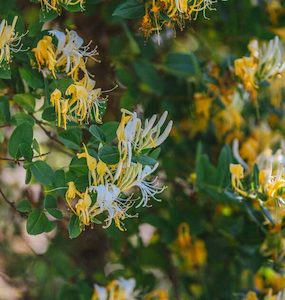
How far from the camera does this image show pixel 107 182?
2.27ft

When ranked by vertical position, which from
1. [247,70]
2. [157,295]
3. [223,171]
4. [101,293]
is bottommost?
[157,295]

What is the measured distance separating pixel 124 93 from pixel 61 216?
33 cm

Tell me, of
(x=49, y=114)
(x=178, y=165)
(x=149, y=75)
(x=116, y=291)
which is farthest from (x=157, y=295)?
(x=49, y=114)

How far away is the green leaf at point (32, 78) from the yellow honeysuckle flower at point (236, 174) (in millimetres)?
234

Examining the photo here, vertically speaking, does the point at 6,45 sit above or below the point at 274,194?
above

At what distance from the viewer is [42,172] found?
2.42ft

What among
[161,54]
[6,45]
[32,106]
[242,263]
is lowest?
[242,263]

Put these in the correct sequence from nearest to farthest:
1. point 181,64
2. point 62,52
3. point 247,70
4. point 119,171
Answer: point 119,171
point 62,52
point 247,70
point 181,64

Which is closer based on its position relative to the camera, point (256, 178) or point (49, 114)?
point (49, 114)

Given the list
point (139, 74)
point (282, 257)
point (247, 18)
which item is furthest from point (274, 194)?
point (247, 18)

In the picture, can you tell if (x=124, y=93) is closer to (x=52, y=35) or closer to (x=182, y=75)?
(x=182, y=75)

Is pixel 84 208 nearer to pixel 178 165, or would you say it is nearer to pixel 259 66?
pixel 259 66

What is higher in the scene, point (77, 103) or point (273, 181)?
point (77, 103)

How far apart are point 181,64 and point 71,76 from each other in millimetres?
309
